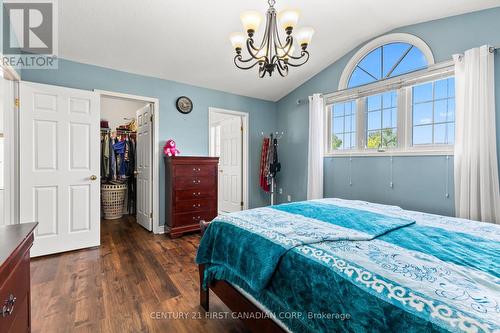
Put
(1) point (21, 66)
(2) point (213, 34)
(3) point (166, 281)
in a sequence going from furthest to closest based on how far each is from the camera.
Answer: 1. (2) point (213, 34)
2. (1) point (21, 66)
3. (3) point (166, 281)

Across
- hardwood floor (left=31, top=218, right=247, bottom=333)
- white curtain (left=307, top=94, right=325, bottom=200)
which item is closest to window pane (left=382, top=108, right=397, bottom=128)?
white curtain (left=307, top=94, right=325, bottom=200)

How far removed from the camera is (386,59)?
331cm

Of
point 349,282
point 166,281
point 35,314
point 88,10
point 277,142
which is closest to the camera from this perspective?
point 349,282

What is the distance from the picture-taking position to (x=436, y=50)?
9.22 ft

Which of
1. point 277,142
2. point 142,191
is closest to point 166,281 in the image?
point 142,191

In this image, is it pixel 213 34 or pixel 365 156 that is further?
pixel 365 156

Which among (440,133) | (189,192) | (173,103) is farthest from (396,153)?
(173,103)

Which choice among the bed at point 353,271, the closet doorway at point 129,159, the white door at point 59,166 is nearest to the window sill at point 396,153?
the bed at point 353,271

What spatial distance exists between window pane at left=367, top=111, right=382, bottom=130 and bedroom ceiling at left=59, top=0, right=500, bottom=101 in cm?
107

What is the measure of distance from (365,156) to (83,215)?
12.7 feet

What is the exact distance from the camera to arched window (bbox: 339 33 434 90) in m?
2.98

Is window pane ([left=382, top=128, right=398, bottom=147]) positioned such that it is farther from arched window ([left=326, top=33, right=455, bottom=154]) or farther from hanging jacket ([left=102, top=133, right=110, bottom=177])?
hanging jacket ([left=102, top=133, right=110, bottom=177])

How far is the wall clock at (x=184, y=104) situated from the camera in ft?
12.4

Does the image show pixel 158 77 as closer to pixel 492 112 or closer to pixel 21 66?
pixel 21 66
